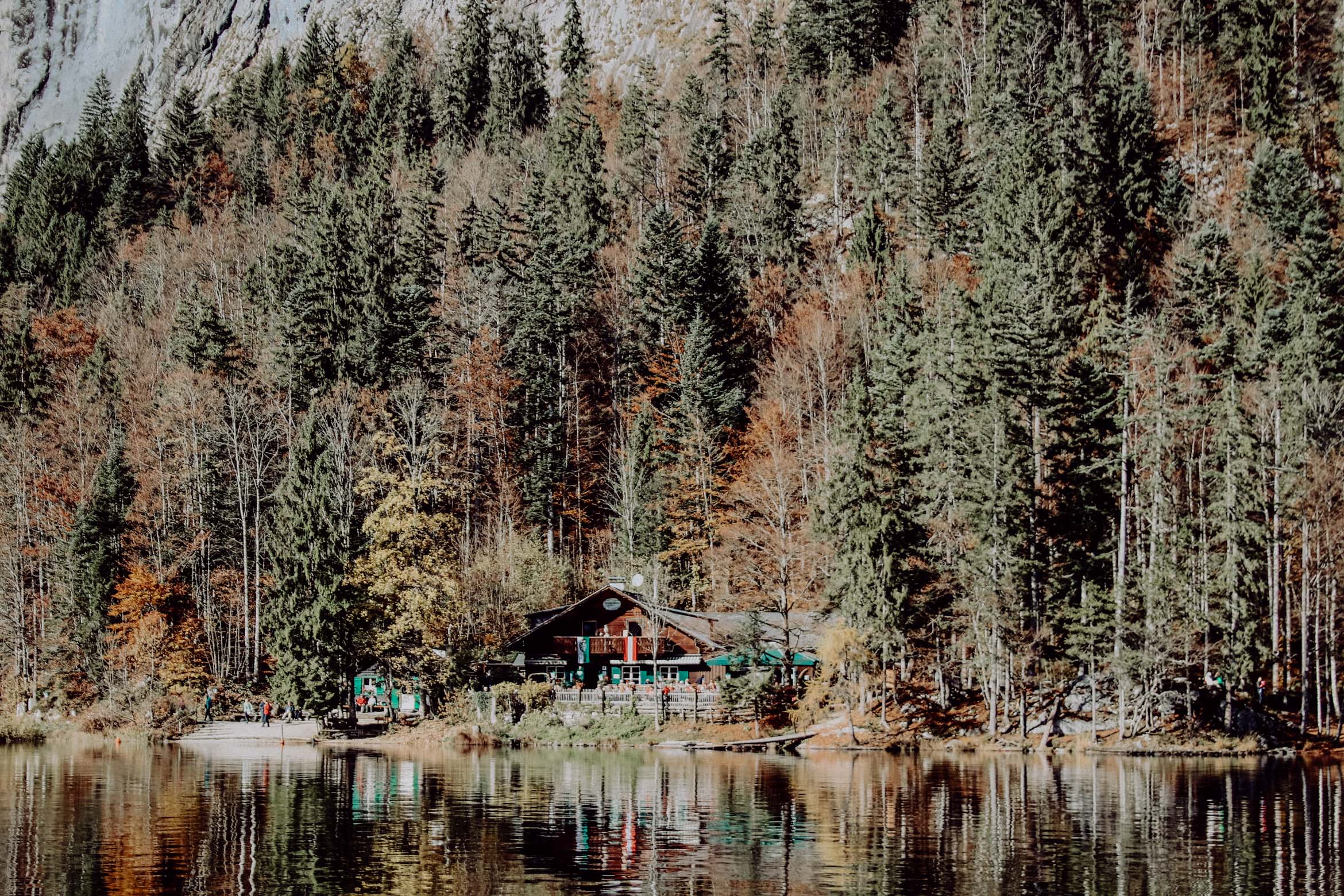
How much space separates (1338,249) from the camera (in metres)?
76.6

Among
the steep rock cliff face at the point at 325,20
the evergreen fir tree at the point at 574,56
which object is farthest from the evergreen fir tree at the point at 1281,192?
the steep rock cliff face at the point at 325,20

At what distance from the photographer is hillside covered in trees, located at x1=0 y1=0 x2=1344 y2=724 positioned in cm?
5953

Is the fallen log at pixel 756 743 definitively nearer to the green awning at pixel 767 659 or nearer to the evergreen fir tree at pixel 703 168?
the green awning at pixel 767 659

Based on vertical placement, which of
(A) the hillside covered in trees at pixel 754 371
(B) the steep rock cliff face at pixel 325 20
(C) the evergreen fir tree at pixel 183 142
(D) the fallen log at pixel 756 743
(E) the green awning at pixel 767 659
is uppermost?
(B) the steep rock cliff face at pixel 325 20

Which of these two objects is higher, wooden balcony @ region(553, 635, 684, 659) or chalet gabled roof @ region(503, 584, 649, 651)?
chalet gabled roof @ region(503, 584, 649, 651)

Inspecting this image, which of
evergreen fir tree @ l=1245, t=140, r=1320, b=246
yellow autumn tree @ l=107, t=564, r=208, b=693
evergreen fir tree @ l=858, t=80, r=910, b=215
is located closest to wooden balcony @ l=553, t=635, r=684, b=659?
yellow autumn tree @ l=107, t=564, r=208, b=693

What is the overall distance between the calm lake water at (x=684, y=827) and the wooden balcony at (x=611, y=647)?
21998 mm

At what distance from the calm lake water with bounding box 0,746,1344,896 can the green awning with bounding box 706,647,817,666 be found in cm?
1375

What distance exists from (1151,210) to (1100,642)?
136 feet

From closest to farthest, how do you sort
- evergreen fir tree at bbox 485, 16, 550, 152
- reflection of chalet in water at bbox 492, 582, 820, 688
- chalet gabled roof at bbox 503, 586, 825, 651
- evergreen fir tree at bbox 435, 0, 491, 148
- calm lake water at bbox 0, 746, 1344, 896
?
calm lake water at bbox 0, 746, 1344, 896
chalet gabled roof at bbox 503, 586, 825, 651
reflection of chalet in water at bbox 492, 582, 820, 688
evergreen fir tree at bbox 485, 16, 550, 152
evergreen fir tree at bbox 435, 0, 491, 148

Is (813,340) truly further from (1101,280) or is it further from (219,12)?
(219,12)

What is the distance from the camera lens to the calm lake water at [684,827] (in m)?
26.9

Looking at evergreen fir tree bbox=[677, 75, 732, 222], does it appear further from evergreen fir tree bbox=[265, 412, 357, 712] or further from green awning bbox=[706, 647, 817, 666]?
evergreen fir tree bbox=[265, 412, 357, 712]

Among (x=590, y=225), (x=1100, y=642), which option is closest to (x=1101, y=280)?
(x=1100, y=642)
